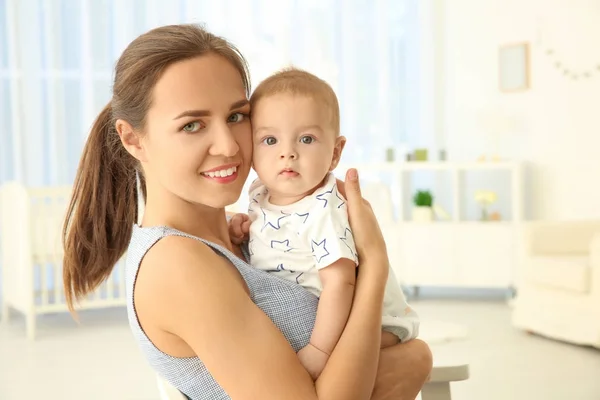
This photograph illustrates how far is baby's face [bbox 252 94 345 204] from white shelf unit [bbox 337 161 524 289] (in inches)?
183

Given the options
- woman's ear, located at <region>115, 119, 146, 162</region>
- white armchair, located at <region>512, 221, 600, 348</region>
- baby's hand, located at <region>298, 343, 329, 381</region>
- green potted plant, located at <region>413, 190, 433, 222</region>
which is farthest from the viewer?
green potted plant, located at <region>413, 190, 433, 222</region>

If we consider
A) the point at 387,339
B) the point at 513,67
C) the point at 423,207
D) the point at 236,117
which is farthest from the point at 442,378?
the point at 513,67

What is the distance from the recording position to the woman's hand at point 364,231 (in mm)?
1366

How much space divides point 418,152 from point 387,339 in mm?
5496

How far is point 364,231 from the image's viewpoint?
1.39 m

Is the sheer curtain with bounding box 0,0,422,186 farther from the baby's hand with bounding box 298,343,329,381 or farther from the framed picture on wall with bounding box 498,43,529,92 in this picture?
the baby's hand with bounding box 298,343,329,381

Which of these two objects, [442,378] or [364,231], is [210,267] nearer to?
[364,231]

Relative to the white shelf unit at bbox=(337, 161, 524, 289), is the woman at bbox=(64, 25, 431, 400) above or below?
above

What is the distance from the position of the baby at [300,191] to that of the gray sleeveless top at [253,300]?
0.06 meters

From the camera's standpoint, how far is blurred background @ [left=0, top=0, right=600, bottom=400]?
15.5ft

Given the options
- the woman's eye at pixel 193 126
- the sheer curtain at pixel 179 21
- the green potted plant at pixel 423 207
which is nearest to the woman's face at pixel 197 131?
the woman's eye at pixel 193 126

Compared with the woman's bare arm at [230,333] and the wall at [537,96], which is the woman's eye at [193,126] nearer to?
the woman's bare arm at [230,333]

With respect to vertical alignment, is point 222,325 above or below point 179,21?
below

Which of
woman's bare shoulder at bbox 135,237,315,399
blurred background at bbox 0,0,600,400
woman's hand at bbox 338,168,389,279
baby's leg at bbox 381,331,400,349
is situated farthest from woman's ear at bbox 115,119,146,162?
blurred background at bbox 0,0,600,400
